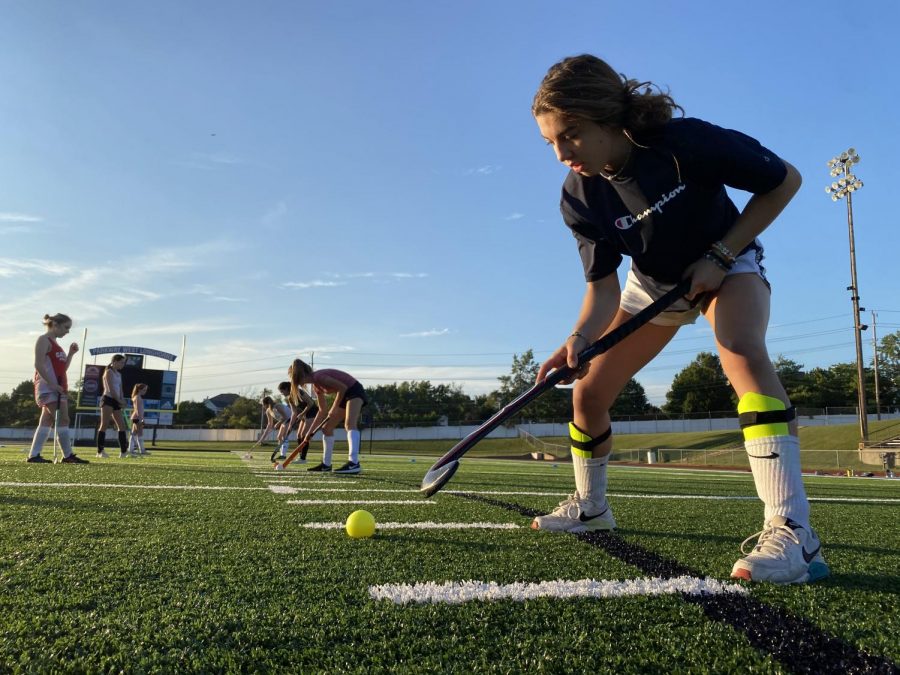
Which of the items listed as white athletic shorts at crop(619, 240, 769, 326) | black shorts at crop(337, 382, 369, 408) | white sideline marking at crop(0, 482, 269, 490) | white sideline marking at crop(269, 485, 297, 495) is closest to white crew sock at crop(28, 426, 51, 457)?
black shorts at crop(337, 382, 369, 408)

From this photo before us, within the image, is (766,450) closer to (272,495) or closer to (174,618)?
(174,618)

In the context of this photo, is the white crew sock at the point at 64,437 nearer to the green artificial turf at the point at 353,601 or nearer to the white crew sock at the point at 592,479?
the green artificial turf at the point at 353,601

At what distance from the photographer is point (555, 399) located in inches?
2844

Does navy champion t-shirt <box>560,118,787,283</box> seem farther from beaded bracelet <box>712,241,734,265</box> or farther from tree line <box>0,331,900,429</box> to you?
tree line <box>0,331,900,429</box>

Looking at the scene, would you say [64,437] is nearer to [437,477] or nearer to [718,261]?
[437,477]

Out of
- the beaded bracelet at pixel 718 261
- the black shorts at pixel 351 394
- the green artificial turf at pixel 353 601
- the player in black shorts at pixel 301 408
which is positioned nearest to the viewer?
the green artificial turf at pixel 353 601

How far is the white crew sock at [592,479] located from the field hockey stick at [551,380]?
19.4 inches

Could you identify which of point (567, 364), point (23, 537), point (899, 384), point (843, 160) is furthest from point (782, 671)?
point (899, 384)

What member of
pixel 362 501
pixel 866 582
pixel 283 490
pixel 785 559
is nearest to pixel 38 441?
pixel 283 490

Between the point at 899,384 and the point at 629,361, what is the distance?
79857 mm

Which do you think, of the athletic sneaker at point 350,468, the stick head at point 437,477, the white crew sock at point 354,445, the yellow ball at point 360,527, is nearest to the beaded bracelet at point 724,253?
the stick head at point 437,477

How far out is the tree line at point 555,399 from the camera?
2685 inches

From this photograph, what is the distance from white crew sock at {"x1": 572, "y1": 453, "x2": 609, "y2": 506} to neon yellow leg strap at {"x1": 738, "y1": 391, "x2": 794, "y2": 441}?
0.88 meters

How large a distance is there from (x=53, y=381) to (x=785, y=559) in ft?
33.8
